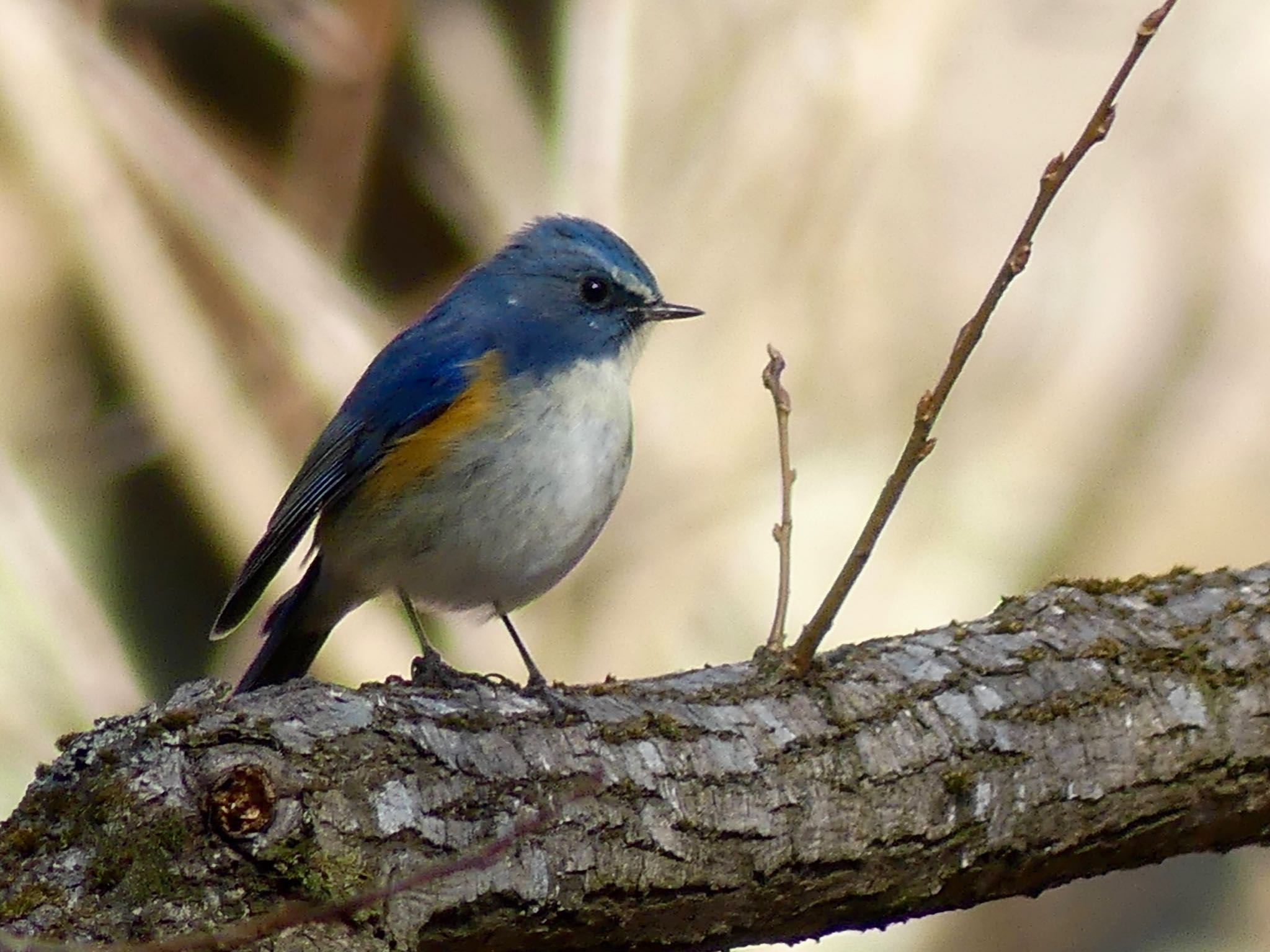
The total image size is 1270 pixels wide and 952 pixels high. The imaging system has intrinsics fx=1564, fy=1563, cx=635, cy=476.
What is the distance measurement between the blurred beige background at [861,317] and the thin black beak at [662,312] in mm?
2200

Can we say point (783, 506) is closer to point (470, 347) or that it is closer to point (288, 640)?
point (470, 347)

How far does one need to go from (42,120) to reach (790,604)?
331 centimetres

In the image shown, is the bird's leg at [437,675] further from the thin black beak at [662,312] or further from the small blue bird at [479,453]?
the thin black beak at [662,312]

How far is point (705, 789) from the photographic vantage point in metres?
2.45

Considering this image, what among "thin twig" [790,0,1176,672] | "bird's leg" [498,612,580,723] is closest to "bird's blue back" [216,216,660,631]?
"bird's leg" [498,612,580,723]

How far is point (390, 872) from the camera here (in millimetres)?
2057

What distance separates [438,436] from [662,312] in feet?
2.42

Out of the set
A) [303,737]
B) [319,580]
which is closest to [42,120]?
[319,580]

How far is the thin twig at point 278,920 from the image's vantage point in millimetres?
1706

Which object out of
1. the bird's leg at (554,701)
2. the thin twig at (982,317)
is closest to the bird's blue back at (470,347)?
the bird's leg at (554,701)

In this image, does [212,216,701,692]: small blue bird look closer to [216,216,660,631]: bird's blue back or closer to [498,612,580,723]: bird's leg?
[216,216,660,631]: bird's blue back

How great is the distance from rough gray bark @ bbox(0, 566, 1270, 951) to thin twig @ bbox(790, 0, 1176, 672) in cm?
32

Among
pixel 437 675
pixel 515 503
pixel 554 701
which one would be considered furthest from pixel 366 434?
pixel 554 701

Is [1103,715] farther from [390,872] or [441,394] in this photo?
[441,394]
